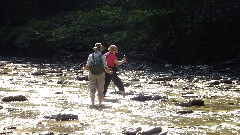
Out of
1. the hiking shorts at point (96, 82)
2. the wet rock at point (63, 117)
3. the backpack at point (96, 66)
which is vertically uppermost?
the backpack at point (96, 66)

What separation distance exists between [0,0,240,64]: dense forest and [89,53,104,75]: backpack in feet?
62.6

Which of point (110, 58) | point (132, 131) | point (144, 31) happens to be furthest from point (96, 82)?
point (144, 31)

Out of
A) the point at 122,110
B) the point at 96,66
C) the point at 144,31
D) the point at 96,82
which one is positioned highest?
the point at 144,31

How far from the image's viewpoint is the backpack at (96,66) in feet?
43.3

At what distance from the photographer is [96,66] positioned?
1324 cm

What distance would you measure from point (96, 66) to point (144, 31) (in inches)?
840

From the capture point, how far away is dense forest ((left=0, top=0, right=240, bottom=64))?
3216 centimetres

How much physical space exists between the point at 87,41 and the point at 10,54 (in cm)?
1402

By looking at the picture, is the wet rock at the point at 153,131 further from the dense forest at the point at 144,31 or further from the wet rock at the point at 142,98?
the dense forest at the point at 144,31

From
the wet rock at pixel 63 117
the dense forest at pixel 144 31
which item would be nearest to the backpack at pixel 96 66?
the wet rock at pixel 63 117

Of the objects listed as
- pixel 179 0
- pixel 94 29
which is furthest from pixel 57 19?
pixel 179 0

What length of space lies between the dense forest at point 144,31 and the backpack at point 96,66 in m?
19.1

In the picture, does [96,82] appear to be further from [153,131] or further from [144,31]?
[144,31]

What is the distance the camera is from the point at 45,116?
10859mm
